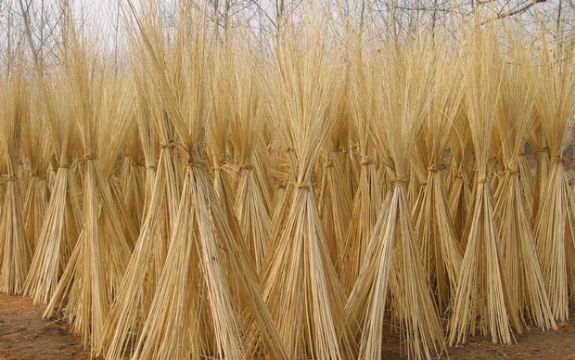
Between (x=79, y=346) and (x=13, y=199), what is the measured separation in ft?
4.59

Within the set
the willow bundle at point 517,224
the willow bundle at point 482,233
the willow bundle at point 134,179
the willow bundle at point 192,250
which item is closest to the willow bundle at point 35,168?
the willow bundle at point 134,179

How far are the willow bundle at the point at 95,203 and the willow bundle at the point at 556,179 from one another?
2022 mm

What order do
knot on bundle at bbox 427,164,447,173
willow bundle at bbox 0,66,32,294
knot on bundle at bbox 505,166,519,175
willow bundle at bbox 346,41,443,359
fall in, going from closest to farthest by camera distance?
willow bundle at bbox 346,41,443,359, knot on bundle at bbox 427,164,447,173, knot on bundle at bbox 505,166,519,175, willow bundle at bbox 0,66,32,294

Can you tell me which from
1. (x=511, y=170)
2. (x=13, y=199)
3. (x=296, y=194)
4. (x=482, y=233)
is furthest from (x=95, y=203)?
(x=511, y=170)

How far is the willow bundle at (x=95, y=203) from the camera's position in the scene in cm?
246

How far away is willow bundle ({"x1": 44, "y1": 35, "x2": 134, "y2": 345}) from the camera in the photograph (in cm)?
246

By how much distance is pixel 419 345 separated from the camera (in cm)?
231

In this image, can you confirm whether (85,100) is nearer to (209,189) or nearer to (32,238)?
(209,189)

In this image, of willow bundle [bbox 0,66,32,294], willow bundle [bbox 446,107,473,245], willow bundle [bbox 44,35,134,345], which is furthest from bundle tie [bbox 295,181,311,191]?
willow bundle [bbox 0,66,32,294]

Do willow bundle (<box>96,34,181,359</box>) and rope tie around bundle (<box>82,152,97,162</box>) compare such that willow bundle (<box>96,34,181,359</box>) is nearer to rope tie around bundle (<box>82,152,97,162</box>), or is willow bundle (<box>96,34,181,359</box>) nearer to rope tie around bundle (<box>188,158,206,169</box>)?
rope tie around bundle (<box>188,158,206,169</box>)

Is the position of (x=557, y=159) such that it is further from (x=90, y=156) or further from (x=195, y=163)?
(x=90, y=156)

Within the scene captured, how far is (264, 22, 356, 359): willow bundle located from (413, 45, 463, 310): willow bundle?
684 millimetres

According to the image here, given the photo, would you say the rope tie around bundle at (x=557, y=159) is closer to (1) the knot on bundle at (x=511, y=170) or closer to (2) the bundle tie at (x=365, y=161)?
(1) the knot on bundle at (x=511, y=170)

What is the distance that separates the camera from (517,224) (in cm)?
277
